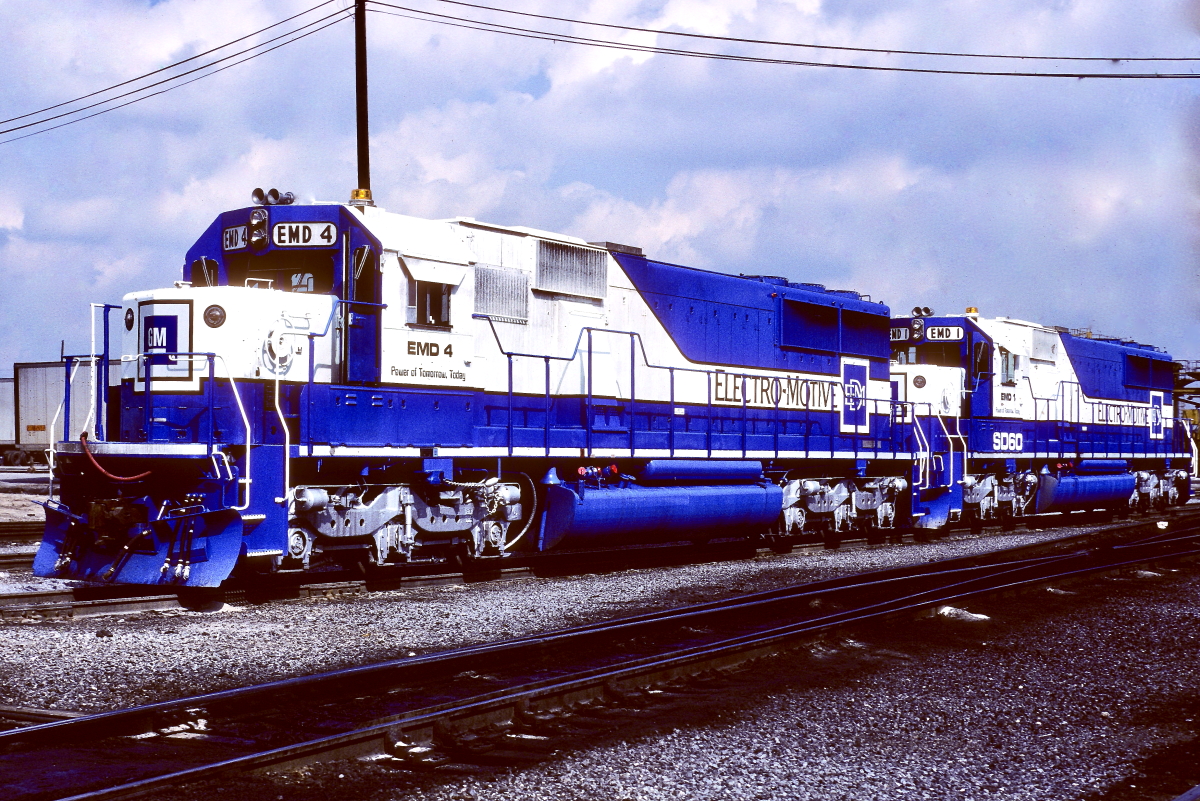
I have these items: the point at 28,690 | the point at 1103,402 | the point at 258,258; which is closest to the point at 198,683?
the point at 28,690

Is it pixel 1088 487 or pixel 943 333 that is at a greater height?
pixel 943 333

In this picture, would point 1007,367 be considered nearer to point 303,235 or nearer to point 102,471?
point 303,235

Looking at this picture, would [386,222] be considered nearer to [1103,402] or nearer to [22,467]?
[1103,402]

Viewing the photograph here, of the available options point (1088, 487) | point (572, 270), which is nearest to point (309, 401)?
point (572, 270)

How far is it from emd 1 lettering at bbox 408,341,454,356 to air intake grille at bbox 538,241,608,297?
5.43 feet

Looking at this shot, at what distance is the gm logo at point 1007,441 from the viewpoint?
19.9 meters

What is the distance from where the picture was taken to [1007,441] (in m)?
20.2

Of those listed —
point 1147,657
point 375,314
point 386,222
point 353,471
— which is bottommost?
point 1147,657

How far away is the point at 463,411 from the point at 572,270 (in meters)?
2.40

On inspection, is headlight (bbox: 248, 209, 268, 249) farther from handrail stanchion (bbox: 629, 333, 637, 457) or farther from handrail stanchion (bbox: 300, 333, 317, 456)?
handrail stanchion (bbox: 629, 333, 637, 457)

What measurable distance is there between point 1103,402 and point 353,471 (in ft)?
61.0

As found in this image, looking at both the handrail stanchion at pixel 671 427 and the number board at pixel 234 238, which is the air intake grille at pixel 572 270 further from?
the number board at pixel 234 238

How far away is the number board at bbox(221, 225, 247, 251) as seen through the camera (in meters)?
10.4

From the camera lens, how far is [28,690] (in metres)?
6.36
